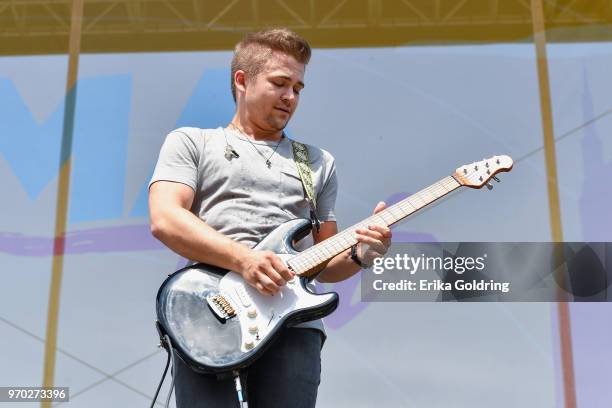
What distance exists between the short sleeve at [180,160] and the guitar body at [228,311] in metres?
0.19

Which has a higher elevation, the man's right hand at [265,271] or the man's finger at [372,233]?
the man's finger at [372,233]

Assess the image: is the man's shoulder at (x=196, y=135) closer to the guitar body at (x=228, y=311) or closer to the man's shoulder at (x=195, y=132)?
the man's shoulder at (x=195, y=132)

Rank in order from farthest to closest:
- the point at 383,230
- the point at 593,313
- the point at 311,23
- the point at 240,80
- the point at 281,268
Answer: the point at 311,23, the point at 593,313, the point at 240,80, the point at 383,230, the point at 281,268

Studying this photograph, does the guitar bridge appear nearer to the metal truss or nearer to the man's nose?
the man's nose

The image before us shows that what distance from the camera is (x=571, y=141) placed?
3547mm

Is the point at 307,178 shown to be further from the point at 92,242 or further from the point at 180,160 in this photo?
the point at 92,242

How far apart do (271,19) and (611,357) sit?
2.01 meters

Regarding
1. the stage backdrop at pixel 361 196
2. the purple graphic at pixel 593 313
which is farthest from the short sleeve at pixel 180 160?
the purple graphic at pixel 593 313

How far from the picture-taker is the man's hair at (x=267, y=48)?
6.24ft

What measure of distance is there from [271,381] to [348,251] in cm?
37

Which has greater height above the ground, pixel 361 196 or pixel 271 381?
pixel 361 196

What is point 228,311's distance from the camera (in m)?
1.69

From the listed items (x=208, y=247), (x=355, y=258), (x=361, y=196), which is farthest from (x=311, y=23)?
(x=208, y=247)

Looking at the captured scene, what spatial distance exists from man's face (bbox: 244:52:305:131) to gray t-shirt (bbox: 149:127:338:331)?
6cm
